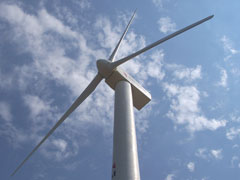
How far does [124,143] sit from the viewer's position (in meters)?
10.7

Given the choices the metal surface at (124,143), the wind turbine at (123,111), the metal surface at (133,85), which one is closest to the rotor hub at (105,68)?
the wind turbine at (123,111)

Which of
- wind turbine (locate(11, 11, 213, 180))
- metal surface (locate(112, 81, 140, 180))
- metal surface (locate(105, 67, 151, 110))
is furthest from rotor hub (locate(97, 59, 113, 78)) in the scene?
metal surface (locate(112, 81, 140, 180))

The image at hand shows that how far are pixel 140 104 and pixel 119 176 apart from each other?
9.13 metres

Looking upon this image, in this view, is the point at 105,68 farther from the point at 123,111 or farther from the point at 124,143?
the point at 124,143

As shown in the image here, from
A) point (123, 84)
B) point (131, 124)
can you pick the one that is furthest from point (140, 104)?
point (131, 124)

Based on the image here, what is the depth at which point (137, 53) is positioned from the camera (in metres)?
16.0

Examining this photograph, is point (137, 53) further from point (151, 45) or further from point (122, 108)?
point (122, 108)

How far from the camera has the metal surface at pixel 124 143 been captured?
9.52 meters

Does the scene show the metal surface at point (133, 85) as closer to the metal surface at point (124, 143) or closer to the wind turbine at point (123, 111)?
the wind turbine at point (123, 111)

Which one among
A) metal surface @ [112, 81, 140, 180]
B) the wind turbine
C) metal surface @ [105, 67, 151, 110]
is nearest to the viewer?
metal surface @ [112, 81, 140, 180]

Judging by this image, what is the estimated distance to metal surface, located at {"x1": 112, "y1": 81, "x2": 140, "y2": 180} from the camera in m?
9.52

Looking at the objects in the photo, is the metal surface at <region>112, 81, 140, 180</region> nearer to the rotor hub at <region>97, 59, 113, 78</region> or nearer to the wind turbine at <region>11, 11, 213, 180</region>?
the wind turbine at <region>11, 11, 213, 180</region>

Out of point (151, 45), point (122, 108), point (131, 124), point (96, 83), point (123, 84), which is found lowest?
point (131, 124)

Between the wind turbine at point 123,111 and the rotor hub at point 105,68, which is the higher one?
the rotor hub at point 105,68
